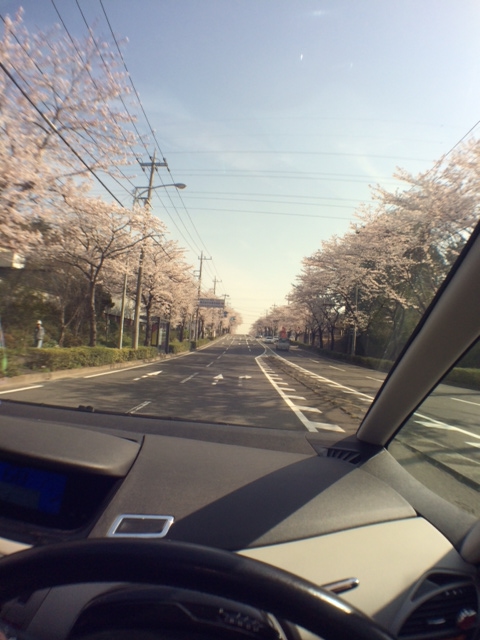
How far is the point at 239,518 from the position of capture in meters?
1.83

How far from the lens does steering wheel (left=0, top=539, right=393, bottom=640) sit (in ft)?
3.09

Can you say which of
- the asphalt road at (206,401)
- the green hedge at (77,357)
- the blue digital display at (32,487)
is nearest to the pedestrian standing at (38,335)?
the green hedge at (77,357)

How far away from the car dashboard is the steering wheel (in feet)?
0.91

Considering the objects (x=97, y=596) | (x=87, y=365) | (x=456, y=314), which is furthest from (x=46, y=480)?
(x=87, y=365)

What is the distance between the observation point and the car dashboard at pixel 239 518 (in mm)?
1477

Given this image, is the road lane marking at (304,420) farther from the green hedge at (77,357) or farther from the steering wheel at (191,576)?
the green hedge at (77,357)

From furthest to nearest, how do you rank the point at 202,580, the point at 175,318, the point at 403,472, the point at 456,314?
the point at 175,318, the point at 403,472, the point at 456,314, the point at 202,580

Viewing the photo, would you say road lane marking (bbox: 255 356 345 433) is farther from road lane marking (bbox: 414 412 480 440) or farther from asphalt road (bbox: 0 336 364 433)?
road lane marking (bbox: 414 412 480 440)

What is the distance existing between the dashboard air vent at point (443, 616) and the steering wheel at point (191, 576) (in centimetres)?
67

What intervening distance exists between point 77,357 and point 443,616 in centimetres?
1325

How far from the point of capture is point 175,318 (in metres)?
46.8

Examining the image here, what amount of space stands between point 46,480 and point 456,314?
1.99 m

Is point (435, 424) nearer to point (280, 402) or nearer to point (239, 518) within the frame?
point (239, 518)

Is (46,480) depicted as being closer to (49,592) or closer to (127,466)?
(127,466)
